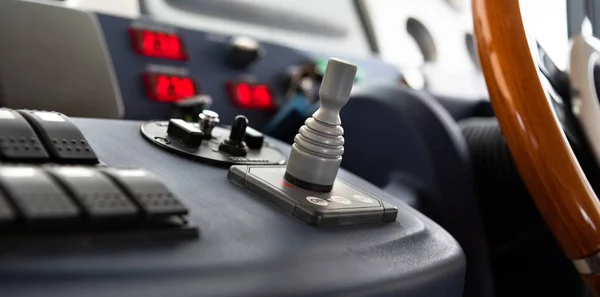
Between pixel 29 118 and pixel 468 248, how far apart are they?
0.56 metres

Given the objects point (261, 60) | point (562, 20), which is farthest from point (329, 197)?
point (562, 20)

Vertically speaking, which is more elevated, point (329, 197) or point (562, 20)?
point (562, 20)

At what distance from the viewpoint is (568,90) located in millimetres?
724

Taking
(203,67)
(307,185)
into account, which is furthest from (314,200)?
(203,67)

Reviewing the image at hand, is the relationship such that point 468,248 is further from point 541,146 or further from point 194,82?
point 194,82

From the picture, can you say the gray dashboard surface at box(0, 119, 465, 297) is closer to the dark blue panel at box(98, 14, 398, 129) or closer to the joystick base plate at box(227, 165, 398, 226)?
the joystick base plate at box(227, 165, 398, 226)

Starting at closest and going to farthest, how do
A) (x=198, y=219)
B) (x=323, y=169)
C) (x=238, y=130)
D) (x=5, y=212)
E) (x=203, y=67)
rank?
1. (x=5, y=212)
2. (x=198, y=219)
3. (x=323, y=169)
4. (x=238, y=130)
5. (x=203, y=67)

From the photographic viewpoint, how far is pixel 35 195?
29 cm

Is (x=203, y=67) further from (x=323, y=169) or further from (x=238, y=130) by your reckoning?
(x=323, y=169)

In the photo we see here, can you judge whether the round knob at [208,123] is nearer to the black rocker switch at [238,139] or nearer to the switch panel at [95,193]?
the black rocker switch at [238,139]

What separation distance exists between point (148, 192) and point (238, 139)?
9.8 inches

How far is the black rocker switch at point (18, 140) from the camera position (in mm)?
351

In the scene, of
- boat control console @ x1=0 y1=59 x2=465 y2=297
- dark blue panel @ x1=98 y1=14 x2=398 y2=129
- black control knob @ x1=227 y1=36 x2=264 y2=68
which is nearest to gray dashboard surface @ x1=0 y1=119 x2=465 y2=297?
boat control console @ x1=0 y1=59 x2=465 y2=297

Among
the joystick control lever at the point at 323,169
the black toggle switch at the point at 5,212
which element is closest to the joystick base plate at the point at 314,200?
the joystick control lever at the point at 323,169
